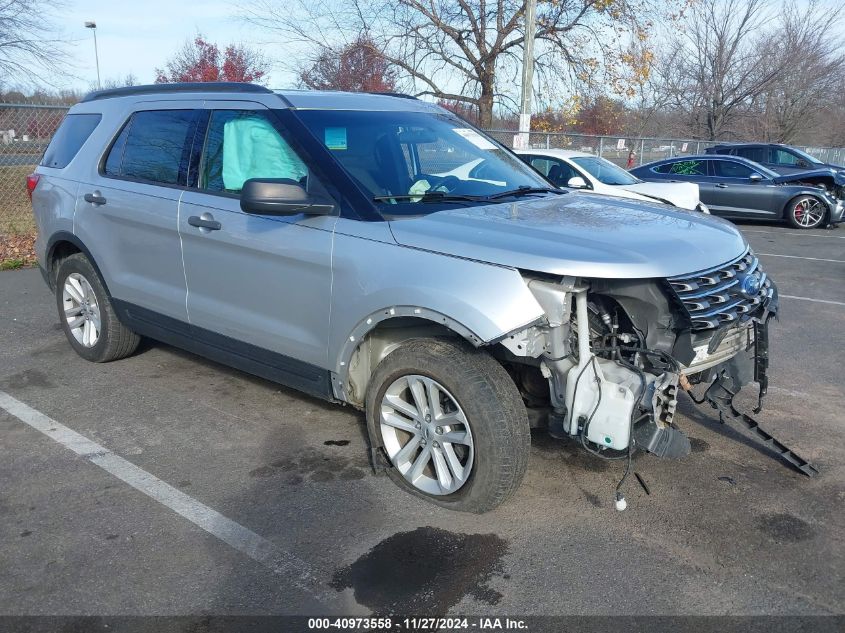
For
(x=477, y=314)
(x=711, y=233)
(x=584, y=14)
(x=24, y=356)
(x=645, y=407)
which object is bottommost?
(x=24, y=356)

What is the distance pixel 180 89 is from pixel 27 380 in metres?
2.42

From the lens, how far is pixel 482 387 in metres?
3.27

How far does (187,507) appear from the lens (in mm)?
3574

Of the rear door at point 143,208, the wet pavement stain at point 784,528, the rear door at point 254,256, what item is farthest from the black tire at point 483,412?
the rear door at point 143,208

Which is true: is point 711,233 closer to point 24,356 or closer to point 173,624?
point 173,624

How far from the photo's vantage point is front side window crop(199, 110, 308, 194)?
4.02 metres

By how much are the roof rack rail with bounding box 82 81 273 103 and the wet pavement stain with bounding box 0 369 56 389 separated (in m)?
2.09

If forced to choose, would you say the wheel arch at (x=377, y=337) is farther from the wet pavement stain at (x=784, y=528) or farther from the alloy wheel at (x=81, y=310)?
the alloy wheel at (x=81, y=310)

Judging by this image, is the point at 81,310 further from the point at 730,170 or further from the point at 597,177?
the point at 730,170

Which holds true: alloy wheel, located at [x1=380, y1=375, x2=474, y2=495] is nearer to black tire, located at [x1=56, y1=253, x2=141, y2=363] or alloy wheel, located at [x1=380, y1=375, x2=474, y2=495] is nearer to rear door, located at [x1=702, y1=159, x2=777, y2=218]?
black tire, located at [x1=56, y1=253, x2=141, y2=363]

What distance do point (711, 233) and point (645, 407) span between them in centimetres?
112

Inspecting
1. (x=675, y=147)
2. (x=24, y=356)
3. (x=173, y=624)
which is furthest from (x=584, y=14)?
(x=173, y=624)

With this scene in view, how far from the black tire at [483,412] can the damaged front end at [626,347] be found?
18 centimetres

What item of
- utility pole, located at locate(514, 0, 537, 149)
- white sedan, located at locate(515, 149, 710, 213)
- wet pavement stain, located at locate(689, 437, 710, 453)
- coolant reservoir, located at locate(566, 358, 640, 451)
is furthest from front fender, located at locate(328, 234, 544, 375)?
utility pole, located at locate(514, 0, 537, 149)
